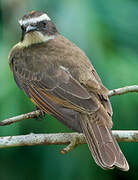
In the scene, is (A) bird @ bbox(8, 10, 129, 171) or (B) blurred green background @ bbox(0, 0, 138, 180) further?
(B) blurred green background @ bbox(0, 0, 138, 180)

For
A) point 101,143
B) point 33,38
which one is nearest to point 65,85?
point 101,143

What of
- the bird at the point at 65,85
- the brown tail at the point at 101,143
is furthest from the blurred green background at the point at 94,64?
the brown tail at the point at 101,143

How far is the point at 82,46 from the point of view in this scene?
6426mm

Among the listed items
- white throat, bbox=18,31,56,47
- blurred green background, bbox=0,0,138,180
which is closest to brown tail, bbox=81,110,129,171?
white throat, bbox=18,31,56,47

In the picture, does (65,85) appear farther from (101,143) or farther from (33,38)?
(33,38)

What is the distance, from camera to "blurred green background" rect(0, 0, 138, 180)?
6.23m

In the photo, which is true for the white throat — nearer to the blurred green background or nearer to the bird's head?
the bird's head

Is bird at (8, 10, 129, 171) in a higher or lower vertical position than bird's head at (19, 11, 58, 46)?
lower

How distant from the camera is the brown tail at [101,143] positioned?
4227 millimetres

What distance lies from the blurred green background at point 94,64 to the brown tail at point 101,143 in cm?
150

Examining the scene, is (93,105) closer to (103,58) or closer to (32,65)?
(32,65)

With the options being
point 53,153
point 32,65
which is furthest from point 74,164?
point 32,65

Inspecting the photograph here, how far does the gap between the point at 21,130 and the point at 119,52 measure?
4.83 feet

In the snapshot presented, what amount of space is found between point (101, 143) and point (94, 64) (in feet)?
6.59
